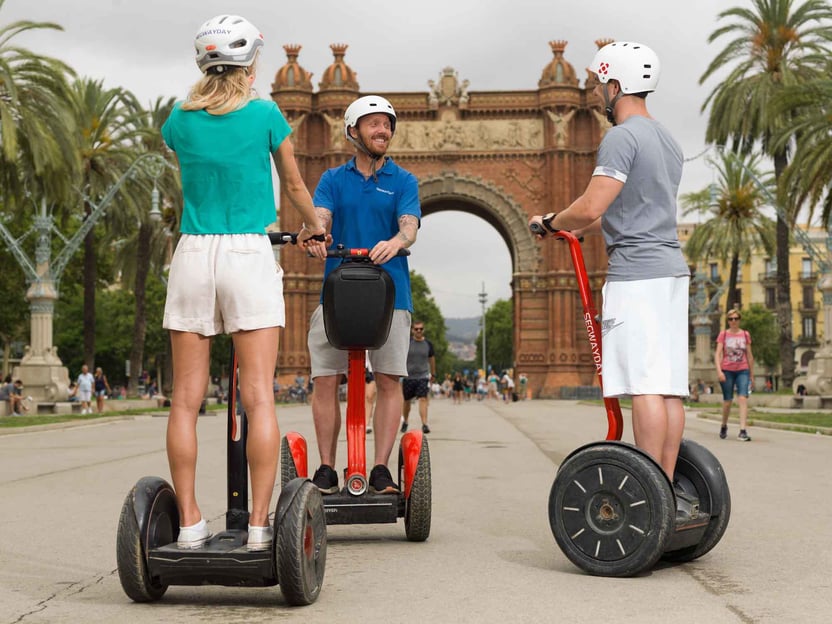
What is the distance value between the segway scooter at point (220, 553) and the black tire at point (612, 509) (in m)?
1.07

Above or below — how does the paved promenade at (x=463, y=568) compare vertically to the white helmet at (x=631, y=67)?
below

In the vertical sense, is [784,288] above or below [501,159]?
below

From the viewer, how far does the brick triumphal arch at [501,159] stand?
170 ft

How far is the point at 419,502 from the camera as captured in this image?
18.4 feet

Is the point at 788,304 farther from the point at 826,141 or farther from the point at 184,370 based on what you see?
the point at 184,370

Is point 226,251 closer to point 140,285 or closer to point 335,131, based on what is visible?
point 140,285

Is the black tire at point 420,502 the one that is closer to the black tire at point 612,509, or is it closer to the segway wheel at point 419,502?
the segway wheel at point 419,502

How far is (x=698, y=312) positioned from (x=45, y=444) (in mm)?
32235

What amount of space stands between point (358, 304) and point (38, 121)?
18.7m

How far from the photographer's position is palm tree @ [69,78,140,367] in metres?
33.3

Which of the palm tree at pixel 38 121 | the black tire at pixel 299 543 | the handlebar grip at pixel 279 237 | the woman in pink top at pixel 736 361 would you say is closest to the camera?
the black tire at pixel 299 543

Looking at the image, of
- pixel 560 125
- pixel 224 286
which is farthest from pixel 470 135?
pixel 224 286

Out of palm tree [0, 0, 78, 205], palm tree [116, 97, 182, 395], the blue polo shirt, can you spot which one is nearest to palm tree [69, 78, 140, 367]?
palm tree [116, 97, 182, 395]

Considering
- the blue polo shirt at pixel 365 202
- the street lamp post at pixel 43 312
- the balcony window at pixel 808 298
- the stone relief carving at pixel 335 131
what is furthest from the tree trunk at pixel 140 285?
the balcony window at pixel 808 298
